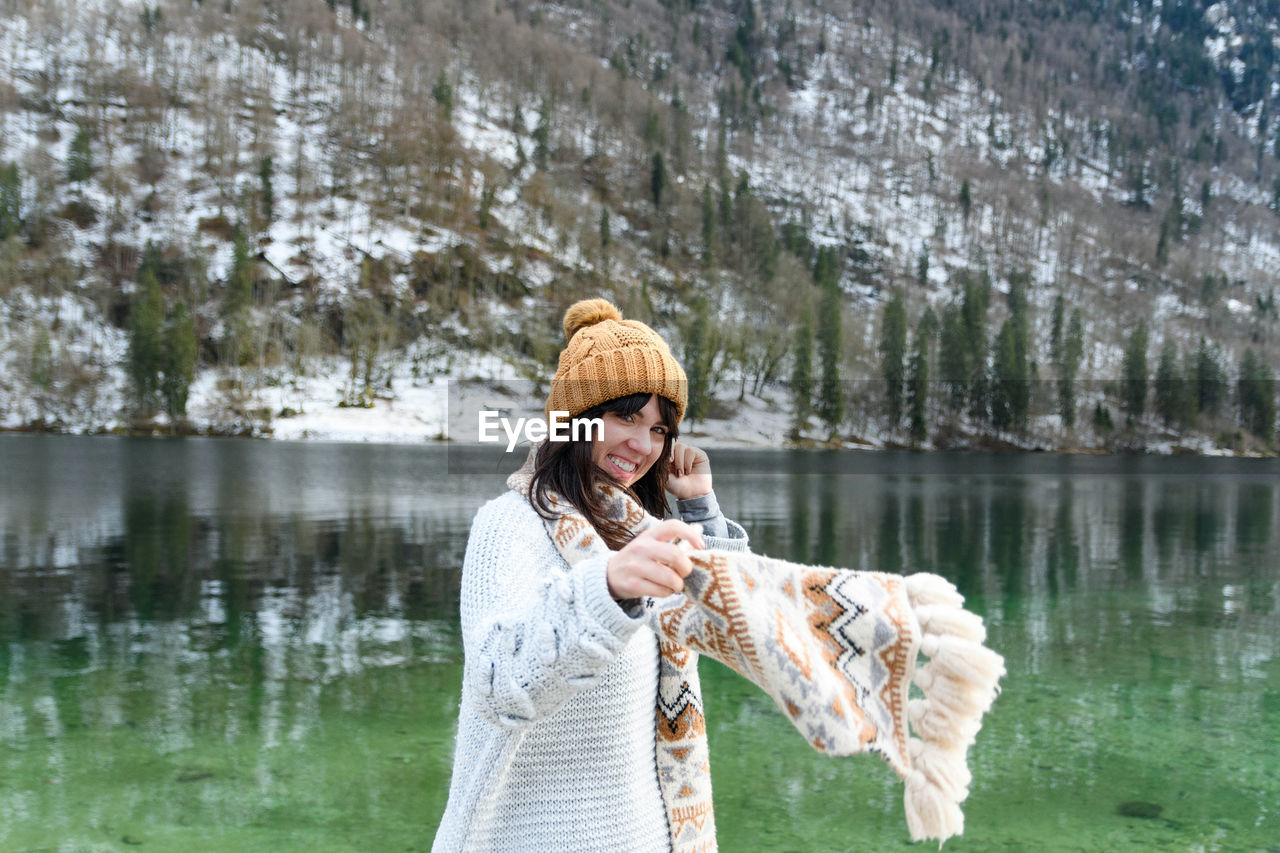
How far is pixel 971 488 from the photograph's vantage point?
35344 millimetres

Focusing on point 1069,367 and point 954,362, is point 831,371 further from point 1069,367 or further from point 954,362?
point 1069,367

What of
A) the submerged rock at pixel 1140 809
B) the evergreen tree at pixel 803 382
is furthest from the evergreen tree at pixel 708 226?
the submerged rock at pixel 1140 809

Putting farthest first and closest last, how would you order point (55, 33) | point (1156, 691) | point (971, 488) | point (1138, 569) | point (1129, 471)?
point (55, 33) → point (1129, 471) → point (971, 488) → point (1138, 569) → point (1156, 691)

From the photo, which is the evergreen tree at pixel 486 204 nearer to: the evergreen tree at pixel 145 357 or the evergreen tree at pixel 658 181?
the evergreen tree at pixel 658 181

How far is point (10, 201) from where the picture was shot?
90.2 metres

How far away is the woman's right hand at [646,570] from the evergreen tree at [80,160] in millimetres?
112867

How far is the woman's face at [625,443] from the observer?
203cm

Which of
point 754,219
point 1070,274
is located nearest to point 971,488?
point 754,219

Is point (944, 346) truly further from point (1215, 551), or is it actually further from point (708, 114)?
point (708, 114)

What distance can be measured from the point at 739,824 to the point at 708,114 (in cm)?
16922

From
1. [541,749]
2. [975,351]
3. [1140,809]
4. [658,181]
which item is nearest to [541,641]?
[541,749]

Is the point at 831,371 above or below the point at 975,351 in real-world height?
below

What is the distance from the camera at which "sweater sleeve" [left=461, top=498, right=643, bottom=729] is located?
1412 millimetres

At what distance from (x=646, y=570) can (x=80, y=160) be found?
11299 centimetres
